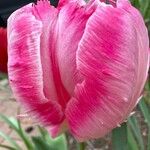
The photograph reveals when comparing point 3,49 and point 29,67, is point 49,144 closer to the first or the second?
point 3,49

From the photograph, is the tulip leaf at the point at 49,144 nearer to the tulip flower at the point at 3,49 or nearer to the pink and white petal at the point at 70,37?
the tulip flower at the point at 3,49

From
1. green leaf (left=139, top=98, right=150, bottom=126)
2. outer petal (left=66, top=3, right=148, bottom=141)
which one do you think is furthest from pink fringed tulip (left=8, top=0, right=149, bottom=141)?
green leaf (left=139, top=98, right=150, bottom=126)

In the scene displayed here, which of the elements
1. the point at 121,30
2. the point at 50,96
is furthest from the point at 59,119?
the point at 121,30

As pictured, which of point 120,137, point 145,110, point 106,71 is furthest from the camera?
point 145,110

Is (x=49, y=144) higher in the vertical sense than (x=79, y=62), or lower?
lower

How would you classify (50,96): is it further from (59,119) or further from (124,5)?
(124,5)

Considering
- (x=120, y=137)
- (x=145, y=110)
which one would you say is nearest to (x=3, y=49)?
(x=120, y=137)

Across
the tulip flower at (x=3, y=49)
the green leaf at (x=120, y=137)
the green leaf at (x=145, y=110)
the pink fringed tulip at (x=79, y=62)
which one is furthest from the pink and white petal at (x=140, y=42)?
the green leaf at (x=145, y=110)
